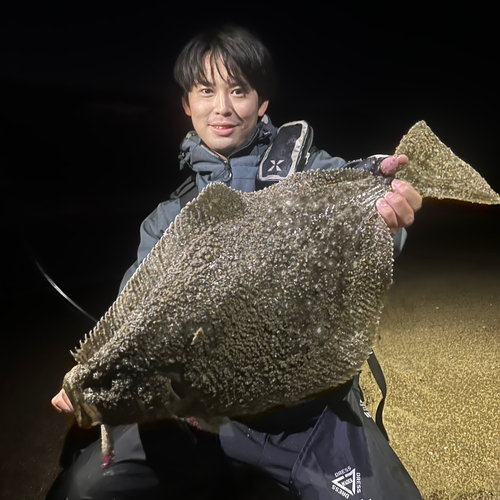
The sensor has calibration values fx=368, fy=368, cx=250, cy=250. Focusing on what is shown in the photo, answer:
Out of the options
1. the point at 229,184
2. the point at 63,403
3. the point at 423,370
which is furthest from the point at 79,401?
the point at 423,370

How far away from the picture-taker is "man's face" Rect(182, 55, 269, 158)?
745 mm

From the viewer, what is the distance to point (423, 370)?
4.50 feet

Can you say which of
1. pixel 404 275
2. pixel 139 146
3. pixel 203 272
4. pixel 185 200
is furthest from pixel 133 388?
pixel 404 275

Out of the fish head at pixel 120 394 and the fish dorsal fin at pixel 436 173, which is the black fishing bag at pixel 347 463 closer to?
the fish head at pixel 120 394

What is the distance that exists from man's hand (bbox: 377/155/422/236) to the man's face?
0.98 feet

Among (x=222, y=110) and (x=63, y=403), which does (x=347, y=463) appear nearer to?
(x=63, y=403)

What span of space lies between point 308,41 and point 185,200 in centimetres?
47

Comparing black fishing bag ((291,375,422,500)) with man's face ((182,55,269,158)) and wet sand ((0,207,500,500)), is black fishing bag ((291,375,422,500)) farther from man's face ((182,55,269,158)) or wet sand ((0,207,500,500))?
man's face ((182,55,269,158))

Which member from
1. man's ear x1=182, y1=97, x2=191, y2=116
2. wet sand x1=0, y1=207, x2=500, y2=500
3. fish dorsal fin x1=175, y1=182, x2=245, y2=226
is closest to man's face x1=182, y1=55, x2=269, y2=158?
man's ear x1=182, y1=97, x2=191, y2=116

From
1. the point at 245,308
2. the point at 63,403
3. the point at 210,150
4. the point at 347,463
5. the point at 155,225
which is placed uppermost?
the point at 210,150

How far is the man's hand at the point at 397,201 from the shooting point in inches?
28.9

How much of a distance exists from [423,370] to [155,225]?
1141mm

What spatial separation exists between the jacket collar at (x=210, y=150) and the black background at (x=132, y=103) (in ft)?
0.09

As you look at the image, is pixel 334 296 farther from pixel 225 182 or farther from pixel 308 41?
pixel 308 41
